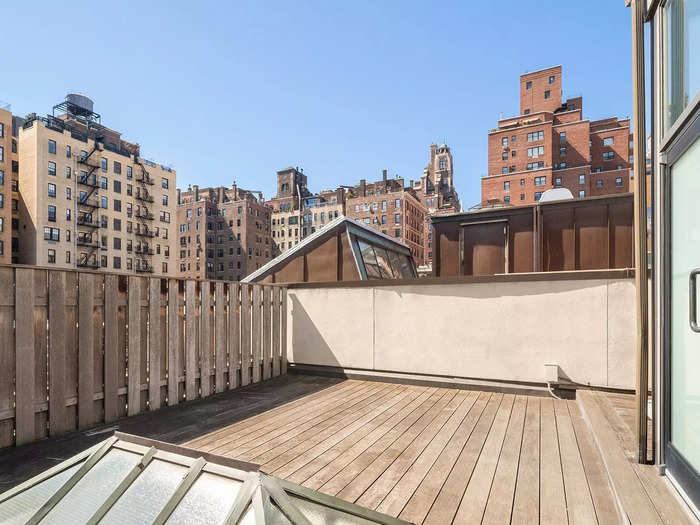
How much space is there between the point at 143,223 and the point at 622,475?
58298mm

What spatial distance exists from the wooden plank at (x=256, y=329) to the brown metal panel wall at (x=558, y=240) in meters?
5.99

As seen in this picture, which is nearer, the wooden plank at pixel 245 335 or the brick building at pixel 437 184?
→ the wooden plank at pixel 245 335

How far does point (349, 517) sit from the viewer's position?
1.62 m

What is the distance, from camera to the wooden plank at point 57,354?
12.0ft

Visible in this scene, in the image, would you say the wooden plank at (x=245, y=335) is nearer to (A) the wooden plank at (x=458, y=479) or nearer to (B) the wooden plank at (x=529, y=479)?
(A) the wooden plank at (x=458, y=479)

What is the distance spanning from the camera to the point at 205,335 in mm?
5297

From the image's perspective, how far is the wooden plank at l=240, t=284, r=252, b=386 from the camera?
235 inches

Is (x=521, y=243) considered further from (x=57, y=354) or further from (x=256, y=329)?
(x=57, y=354)

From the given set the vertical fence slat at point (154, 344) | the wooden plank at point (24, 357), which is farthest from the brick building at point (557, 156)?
the wooden plank at point (24, 357)

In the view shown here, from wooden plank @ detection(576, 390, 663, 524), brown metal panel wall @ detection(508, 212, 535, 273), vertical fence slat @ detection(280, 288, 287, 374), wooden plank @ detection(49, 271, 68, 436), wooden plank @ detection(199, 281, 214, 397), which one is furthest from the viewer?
brown metal panel wall @ detection(508, 212, 535, 273)

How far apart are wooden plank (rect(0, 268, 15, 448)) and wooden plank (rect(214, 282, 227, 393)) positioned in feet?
7.83

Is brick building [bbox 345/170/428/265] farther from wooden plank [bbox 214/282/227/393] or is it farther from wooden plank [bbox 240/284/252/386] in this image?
wooden plank [bbox 214/282/227/393]

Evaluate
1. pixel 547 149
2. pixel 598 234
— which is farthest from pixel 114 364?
pixel 547 149

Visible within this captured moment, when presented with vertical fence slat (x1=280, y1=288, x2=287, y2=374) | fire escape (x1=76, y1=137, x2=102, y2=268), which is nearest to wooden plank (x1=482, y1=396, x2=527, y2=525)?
vertical fence slat (x1=280, y1=288, x2=287, y2=374)
